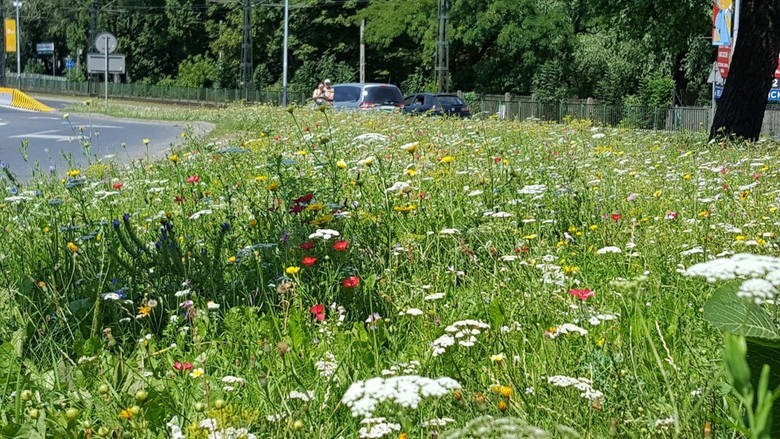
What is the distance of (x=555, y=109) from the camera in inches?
1678

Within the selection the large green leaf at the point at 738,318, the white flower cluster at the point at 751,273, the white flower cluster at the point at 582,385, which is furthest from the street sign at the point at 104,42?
the white flower cluster at the point at 751,273

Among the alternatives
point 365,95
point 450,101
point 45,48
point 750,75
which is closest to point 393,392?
point 750,75

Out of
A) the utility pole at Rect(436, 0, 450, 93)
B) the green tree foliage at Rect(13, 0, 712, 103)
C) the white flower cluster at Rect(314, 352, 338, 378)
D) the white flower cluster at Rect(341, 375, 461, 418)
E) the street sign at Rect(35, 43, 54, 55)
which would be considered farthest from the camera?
the street sign at Rect(35, 43, 54, 55)

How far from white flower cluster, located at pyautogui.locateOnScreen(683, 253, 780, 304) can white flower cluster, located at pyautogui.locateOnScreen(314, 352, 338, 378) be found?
3.91 ft

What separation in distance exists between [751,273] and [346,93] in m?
30.8

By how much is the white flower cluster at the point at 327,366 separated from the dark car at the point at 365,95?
91.3 feet

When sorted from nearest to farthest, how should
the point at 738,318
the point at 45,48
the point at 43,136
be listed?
the point at 738,318 → the point at 43,136 → the point at 45,48

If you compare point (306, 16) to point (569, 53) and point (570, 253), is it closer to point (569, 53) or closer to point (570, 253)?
point (569, 53)

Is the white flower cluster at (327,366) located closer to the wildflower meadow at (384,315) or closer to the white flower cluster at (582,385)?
the wildflower meadow at (384,315)

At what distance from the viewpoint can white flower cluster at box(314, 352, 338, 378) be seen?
7.88 feet

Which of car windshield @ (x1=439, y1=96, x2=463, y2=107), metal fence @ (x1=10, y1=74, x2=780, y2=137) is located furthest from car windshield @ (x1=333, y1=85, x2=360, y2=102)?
car windshield @ (x1=439, y1=96, x2=463, y2=107)

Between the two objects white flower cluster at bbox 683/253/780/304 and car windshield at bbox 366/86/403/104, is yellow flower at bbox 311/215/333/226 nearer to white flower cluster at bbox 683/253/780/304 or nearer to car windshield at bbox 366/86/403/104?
white flower cluster at bbox 683/253/780/304

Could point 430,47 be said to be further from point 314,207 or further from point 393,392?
point 393,392

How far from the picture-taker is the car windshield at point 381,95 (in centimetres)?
3089
